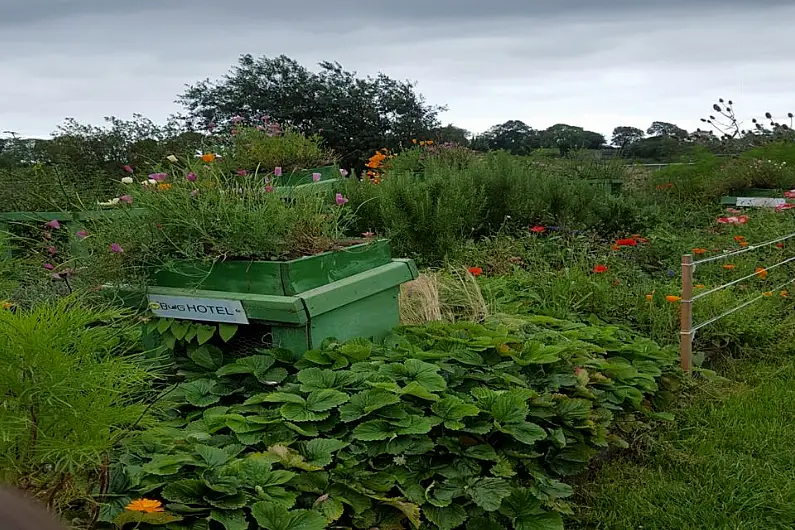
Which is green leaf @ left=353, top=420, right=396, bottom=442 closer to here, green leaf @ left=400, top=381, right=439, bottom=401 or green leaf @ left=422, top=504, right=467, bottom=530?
green leaf @ left=400, top=381, right=439, bottom=401

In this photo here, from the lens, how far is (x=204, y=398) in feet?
9.13

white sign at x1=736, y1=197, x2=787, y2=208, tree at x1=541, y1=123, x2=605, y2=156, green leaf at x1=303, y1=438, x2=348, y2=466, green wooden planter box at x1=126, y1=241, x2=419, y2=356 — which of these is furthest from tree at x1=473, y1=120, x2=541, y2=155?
green leaf at x1=303, y1=438, x2=348, y2=466

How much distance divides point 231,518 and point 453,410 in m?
0.90

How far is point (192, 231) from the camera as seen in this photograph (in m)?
3.24

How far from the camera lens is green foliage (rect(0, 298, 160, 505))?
71.0 inches

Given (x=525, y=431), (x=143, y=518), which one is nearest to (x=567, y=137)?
(x=525, y=431)

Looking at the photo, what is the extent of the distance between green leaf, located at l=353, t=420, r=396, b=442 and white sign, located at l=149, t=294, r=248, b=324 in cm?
80

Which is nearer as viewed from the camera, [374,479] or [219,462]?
[219,462]

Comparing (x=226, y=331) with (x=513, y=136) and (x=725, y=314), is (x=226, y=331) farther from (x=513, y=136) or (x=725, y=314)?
(x=513, y=136)

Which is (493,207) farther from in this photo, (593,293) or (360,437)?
(360,437)

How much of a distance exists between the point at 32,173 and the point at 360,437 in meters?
6.02

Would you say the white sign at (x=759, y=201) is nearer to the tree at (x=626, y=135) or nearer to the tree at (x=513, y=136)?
the tree at (x=626, y=135)

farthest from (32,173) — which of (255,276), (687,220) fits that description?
(687,220)

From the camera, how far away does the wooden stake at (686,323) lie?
403cm
